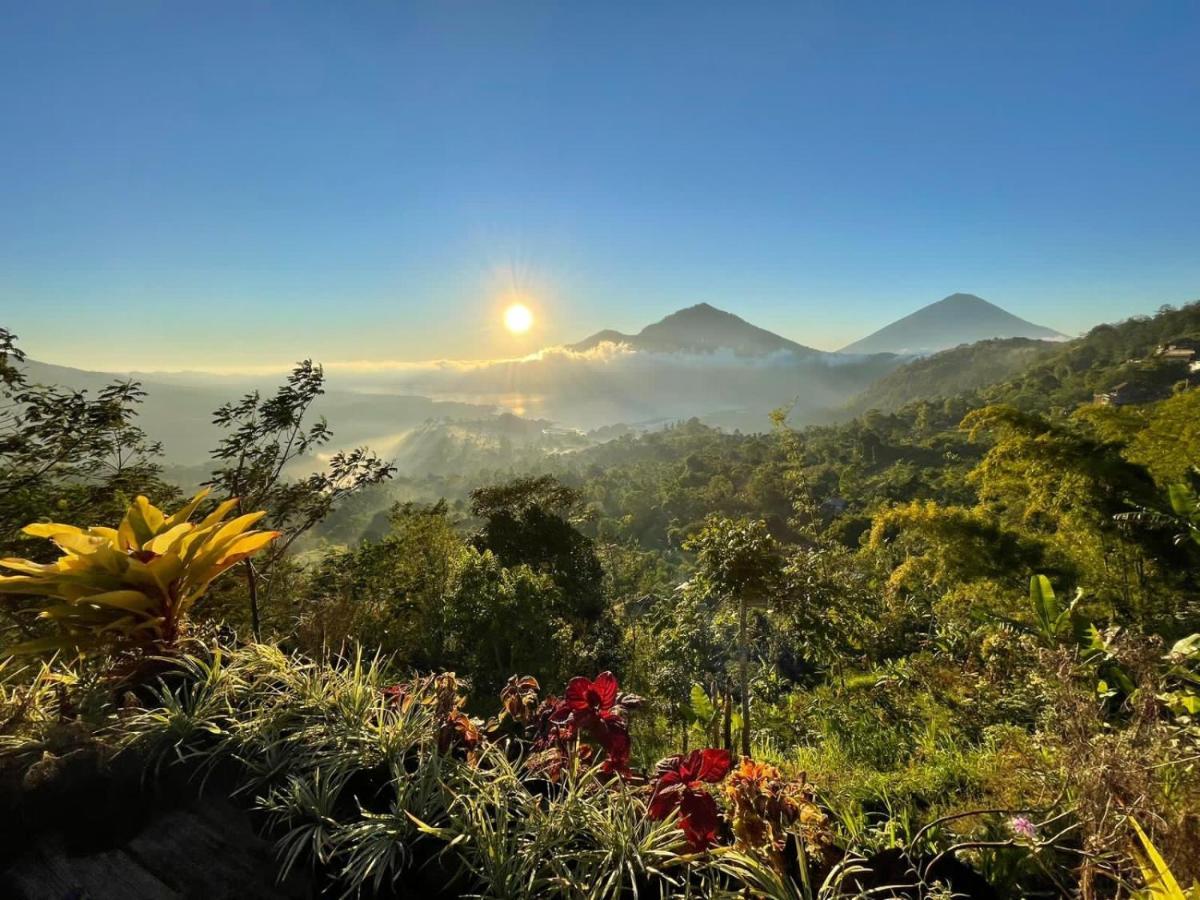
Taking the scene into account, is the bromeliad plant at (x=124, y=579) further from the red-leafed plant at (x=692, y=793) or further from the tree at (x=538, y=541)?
the tree at (x=538, y=541)

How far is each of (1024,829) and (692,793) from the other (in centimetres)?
85

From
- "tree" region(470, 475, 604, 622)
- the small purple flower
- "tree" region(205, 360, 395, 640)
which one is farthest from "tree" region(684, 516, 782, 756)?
"tree" region(470, 475, 604, 622)

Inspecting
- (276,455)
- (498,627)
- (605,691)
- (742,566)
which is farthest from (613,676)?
(276,455)

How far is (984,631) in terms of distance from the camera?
493 centimetres

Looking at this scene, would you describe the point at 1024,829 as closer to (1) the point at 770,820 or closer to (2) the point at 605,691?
(1) the point at 770,820

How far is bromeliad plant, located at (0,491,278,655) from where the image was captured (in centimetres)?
141

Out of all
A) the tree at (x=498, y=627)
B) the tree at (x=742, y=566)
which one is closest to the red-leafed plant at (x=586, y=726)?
the tree at (x=742, y=566)

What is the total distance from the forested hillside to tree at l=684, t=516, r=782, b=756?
20 mm

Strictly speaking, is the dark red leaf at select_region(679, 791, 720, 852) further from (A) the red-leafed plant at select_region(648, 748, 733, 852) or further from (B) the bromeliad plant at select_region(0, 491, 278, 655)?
(B) the bromeliad plant at select_region(0, 491, 278, 655)

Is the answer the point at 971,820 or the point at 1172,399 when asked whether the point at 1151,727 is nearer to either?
the point at 971,820

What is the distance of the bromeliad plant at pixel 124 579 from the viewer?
4.61 ft

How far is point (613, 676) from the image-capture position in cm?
146

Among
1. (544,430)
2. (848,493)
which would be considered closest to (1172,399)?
(848,493)

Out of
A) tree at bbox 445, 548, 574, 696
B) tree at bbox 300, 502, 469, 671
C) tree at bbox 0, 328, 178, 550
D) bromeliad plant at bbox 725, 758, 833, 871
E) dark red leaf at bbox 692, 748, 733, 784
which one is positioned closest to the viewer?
bromeliad plant at bbox 725, 758, 833, 871
